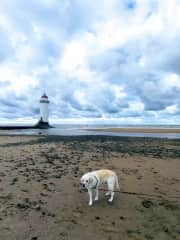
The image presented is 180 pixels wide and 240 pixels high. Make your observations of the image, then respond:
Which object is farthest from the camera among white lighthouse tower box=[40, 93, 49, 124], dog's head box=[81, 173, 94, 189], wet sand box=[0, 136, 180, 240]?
white lighthouse tower box=[40, 93, 49, 124]

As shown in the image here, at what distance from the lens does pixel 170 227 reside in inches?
182

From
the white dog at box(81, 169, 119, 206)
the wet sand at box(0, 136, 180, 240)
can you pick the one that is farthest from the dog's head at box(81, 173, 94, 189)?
the wet sand at box(0, 136, 180, 240)

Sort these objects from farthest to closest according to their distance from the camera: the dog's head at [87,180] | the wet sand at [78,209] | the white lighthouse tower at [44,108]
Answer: the white lighthouse tower at [44,108], the dog's head at [87,180], the wet sand at [78,209]

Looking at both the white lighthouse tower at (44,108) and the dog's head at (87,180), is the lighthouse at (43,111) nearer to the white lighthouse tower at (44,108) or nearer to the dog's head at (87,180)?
the white lighthouse tower at (44,108)

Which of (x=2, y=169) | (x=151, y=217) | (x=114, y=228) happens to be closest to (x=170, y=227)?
(x=151, y=217)

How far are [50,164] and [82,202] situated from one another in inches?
208

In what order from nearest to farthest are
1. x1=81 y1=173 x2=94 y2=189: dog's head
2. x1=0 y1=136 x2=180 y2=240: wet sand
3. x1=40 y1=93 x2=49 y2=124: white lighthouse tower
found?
1. x1=0 y1=136 x2=180 y2=240: wet sand
2. x1=81 y1=173 x2=94 y2=189: dog's head
3. x1=40 y1=93 x2=49 y2=124: white lighthouse tower

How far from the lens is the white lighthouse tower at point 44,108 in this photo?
215 ft

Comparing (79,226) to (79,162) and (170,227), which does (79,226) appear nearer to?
(170,227)

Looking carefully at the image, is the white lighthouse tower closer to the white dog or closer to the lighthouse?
the lighthouse

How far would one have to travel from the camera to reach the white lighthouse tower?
215 ft

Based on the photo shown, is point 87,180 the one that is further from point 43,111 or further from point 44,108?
point 43,111

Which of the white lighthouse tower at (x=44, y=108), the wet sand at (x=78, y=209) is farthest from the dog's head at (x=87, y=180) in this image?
the white lighthouse tower at (x=44, y=108)

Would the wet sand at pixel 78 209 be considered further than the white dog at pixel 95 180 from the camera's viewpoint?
No
